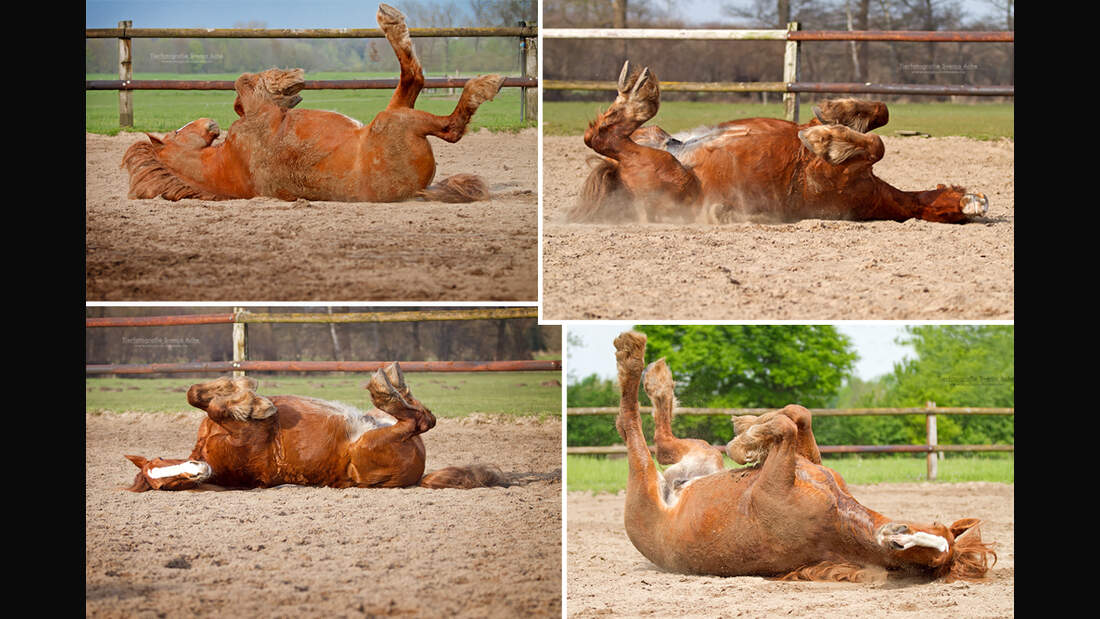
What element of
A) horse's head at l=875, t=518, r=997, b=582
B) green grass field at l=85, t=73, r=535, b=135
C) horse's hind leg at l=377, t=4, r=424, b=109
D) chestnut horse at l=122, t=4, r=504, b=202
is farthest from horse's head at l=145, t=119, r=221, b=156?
horse's head at l=875, t=518, r=997, b=582

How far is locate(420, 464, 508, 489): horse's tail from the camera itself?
4.54m

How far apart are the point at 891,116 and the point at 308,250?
8.95 meters

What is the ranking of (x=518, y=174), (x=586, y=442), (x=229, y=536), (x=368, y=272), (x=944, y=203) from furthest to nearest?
(x=586, y=442)
(x=518, y=174)
(x=944, y=203)
(x=368, y=272)
(x=229, y=536)

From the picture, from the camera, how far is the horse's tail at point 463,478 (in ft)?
14.9

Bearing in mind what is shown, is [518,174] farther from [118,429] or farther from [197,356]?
[118,429]

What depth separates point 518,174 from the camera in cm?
604

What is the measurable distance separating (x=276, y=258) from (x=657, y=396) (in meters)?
1.80

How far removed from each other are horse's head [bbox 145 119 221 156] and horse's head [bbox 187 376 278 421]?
141 centimetres

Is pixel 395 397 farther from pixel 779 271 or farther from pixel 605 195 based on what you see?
pixel 779 271

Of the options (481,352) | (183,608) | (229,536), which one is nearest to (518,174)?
(481,352)

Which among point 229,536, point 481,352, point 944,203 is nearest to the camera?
point 229,536

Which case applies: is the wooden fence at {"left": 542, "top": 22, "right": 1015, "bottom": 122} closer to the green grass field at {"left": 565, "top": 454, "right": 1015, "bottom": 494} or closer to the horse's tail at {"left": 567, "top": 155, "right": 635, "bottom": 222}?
the green grass field at {"left": 565, "top": 454, "right": 1015, "bottom": 494}

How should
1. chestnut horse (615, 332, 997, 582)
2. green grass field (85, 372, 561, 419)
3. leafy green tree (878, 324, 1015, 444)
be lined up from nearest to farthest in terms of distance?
1. chestnut horse (615, 332, 997, 582)
2. green grass field (85, 372, 561, 419)
3. leafy green tree (878, 324, 1015, 444)

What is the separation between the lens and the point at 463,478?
15.0 ft
